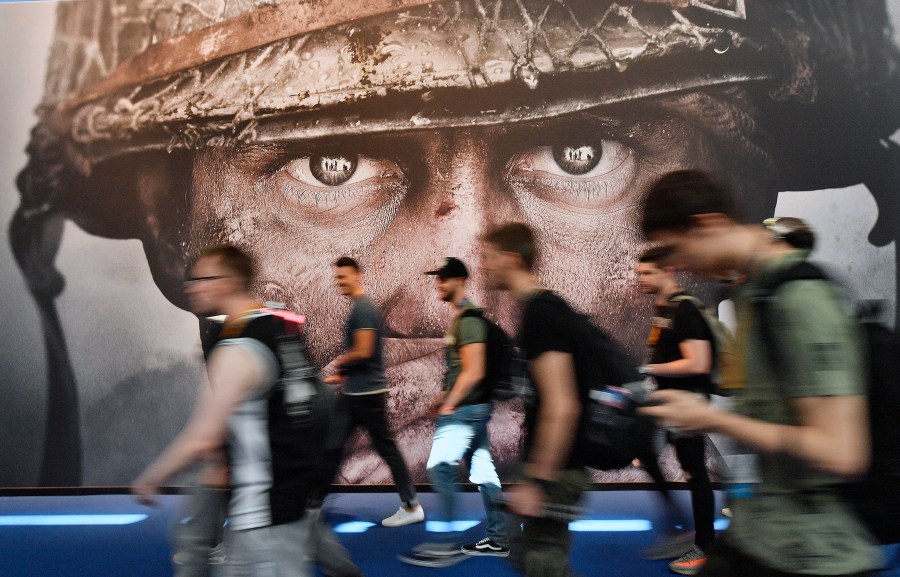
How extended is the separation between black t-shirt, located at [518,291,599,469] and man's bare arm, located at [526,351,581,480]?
2 cm

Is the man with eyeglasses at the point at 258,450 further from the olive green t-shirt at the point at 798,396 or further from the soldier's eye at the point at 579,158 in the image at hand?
the soldier's eye at the point at 579,158

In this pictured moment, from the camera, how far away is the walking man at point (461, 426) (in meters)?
3.88

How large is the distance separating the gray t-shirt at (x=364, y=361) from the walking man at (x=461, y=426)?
0.53 m

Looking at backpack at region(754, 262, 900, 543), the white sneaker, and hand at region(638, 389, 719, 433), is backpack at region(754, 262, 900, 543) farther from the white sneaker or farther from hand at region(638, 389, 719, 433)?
the white sneaker

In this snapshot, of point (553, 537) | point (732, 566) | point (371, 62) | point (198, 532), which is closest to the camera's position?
point (732, 566)

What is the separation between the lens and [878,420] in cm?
173

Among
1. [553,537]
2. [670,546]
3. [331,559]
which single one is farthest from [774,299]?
[670,546]

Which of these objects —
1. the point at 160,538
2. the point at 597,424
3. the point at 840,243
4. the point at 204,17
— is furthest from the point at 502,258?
the point at 204,17

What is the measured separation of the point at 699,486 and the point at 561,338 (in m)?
1.98

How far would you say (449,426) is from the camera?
4.01 m

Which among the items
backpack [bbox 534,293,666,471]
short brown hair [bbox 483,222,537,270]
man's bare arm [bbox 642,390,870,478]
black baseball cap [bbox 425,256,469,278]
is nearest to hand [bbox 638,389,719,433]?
man's bare arm [bbox 642,390,870,478]

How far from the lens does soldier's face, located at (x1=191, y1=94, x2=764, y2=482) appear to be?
6363mm

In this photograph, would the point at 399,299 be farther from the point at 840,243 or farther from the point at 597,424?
the point at 597,424

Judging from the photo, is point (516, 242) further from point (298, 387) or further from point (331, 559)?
point (331, 559)
